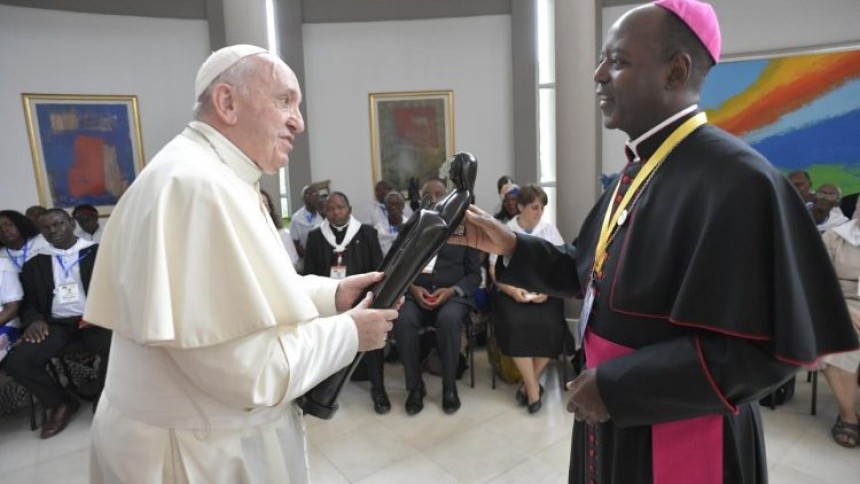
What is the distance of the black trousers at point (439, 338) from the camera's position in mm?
4043

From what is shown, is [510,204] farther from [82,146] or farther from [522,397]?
[82,146]

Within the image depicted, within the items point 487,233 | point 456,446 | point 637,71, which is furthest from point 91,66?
point 637,71

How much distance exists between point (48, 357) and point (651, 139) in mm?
4465

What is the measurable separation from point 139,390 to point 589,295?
4.14 ft

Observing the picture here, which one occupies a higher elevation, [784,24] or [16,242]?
[784,24]

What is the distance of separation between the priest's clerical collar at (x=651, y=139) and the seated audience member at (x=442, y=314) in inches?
94.6

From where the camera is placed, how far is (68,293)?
4090 mm

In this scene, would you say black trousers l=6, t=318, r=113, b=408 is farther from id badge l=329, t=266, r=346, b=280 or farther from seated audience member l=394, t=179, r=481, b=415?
seated audience member l=394, t=179, r=481, b=415

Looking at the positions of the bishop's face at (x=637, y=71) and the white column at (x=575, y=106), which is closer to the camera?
the bishop's face at (x=637, y=71)

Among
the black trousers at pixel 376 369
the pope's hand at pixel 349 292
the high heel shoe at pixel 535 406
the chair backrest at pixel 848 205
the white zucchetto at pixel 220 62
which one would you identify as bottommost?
the high heel shoe at pixel 535 406

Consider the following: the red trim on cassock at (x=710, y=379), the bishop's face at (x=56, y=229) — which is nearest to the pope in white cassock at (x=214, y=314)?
the red trim on cassock at (x=710, y=379)

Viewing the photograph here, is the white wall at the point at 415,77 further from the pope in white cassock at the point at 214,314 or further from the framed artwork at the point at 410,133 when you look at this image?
the pope in white cassock at the point at 214,314

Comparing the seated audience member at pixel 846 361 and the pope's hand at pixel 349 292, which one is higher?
the pope's hand at pixel 349 292

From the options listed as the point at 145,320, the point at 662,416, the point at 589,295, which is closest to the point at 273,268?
the point at 145,320
